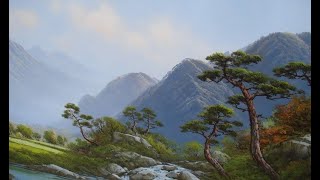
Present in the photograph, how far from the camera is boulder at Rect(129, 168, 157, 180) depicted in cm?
813

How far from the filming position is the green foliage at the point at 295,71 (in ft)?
25.0

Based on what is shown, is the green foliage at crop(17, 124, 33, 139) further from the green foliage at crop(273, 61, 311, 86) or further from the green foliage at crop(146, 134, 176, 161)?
the green foliage at crop(273, 61, 311, 86)

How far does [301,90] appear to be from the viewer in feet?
25.1

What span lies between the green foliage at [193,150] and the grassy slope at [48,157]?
1623mm

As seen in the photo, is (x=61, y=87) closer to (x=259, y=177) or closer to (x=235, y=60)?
(x=235, y=60)

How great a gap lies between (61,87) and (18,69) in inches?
37.0

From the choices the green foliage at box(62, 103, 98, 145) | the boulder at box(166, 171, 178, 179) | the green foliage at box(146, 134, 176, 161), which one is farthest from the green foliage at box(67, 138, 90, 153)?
the boulder at box(166, 171, 178, 179)

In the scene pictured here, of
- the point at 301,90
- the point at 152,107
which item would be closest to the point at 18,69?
the point at 152,107

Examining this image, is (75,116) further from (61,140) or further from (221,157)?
(221,157)

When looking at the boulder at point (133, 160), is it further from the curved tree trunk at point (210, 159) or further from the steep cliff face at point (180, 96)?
the curved tree trunk at point (210, 159)

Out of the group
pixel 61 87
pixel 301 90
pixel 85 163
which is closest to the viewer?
pixel 301 90

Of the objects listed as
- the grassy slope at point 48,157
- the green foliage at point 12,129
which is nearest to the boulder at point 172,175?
the grassy slope at point 48,157

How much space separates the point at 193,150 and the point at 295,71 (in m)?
2.43

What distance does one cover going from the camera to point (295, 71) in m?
7.73
